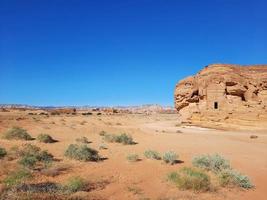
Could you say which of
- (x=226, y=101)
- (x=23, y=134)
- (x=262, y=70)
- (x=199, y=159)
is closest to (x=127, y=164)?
(x=199, y=159)

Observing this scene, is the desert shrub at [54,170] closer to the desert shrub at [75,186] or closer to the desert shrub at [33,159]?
the desert shrub at [33,159]

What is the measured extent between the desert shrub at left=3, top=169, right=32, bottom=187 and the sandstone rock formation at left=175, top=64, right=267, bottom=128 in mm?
23757

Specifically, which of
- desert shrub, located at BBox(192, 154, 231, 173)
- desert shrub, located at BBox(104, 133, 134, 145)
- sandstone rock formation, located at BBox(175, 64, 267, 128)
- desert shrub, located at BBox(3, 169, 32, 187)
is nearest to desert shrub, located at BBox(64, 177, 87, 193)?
desert shrub, located at BBox(3, 169, 32, 187)

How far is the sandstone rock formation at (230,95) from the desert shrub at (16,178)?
77.9 ft

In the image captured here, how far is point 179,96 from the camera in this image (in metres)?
35.6

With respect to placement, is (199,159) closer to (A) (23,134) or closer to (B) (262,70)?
(A) (23,134)

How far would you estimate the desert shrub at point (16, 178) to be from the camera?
25.4ft

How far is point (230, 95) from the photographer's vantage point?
31.1 metres

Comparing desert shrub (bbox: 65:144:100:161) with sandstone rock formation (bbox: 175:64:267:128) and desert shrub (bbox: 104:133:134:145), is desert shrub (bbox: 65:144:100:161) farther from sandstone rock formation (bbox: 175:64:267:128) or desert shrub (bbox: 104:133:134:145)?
sandstone rock formation (bbox: 175:64:267:128)

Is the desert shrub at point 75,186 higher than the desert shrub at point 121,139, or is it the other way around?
the desert shrub at point 121,139

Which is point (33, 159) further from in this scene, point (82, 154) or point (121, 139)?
point (121, 139)

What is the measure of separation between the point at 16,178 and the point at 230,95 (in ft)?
85.2

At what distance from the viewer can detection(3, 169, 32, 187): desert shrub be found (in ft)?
25.4

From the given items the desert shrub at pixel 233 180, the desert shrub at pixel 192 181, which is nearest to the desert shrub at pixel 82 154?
the desert shrub at pixel 192 181
